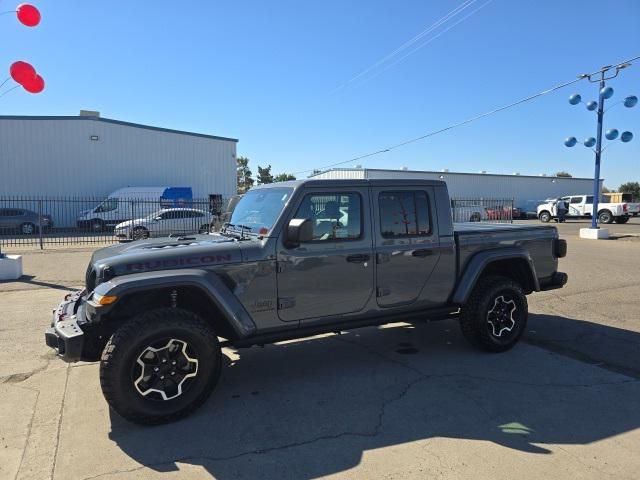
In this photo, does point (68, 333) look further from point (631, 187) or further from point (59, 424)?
point (631, 187)

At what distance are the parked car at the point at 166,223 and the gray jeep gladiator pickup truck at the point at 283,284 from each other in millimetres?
14706

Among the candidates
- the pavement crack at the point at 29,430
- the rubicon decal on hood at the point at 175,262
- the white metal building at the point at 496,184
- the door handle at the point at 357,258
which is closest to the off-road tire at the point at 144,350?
the rubicon decal on hood at the point at 175,262

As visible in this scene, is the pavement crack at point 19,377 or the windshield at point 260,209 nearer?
the windshield at point 260,209

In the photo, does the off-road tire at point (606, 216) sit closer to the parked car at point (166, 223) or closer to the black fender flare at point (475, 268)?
the parked car at point (166, 223)

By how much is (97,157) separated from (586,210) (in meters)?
34.7

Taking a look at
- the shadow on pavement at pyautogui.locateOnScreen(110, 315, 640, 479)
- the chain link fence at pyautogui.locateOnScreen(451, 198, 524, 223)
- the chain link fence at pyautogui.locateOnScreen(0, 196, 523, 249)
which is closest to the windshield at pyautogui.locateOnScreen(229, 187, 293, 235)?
the shadow on pavement at pyautogui.locateOnScreen(110, 315, 640, 479)

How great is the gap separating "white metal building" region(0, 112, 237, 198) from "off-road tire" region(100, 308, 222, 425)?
30094 mm

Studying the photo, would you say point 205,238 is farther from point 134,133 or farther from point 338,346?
point 134,133

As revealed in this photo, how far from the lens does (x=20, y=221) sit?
24.5 meters

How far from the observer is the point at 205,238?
4633 mm

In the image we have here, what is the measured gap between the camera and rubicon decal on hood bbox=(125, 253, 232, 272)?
3769 mm

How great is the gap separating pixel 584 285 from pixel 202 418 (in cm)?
835

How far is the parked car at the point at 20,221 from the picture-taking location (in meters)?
24.1

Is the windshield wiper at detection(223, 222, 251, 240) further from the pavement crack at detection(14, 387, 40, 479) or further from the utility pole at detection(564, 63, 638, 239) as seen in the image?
the utility pole at detection(564, 63, 638, 239)
